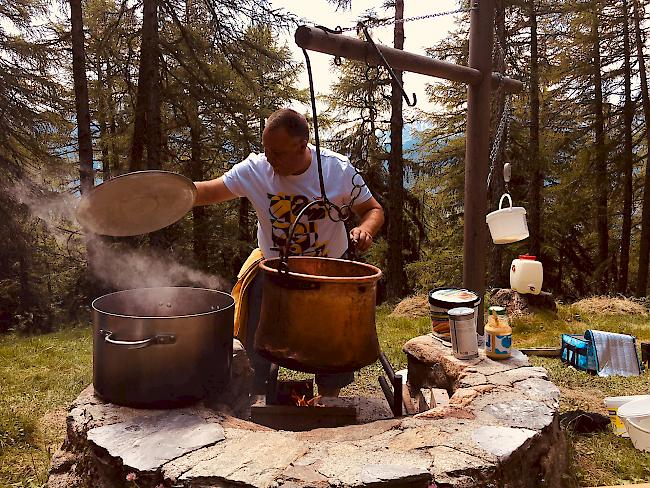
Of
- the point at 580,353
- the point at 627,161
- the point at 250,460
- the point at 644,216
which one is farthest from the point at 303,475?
the point at 627,161

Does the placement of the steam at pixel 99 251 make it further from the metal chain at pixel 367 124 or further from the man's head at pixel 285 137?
the man's head at pixel 285 137

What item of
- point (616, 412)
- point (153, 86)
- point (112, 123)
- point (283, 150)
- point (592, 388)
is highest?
point (112, 123)

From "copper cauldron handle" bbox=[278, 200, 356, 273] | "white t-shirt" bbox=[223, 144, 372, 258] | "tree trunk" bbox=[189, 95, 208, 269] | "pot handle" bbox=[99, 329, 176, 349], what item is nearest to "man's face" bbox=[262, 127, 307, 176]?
"white t-shirt" bbox=[223, 144, 372, 258]

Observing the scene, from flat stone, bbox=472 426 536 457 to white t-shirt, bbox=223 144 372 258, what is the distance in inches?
53.5

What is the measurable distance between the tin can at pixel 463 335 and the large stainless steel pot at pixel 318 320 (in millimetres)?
856

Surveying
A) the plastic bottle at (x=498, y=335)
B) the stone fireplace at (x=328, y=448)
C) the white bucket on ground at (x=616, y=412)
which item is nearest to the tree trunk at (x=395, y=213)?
the white bucket on ground at (x=616, y=412)

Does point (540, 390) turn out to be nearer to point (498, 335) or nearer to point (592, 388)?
point (498, 335)

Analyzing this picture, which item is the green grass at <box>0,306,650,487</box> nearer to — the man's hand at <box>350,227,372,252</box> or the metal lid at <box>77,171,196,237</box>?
the metal lid at <box>77,171,196,237</box>

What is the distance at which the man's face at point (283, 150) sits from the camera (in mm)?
2779

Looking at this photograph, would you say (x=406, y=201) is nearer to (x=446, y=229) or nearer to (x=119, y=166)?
Result: (x=446, y=229)

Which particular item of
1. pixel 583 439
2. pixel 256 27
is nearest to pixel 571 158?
pixel 256 27

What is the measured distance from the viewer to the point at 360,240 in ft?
8.98

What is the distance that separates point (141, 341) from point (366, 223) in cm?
137

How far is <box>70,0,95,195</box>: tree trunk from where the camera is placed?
1009 cm
